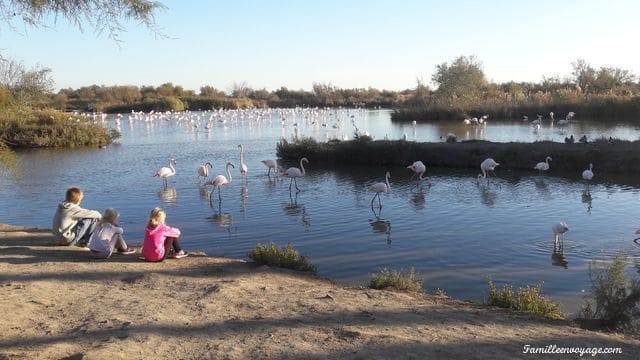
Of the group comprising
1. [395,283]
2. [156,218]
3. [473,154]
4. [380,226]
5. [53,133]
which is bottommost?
[380,226]

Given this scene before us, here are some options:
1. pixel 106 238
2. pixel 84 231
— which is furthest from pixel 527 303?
pixel 84 231

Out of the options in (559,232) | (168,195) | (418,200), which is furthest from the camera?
(168,195)

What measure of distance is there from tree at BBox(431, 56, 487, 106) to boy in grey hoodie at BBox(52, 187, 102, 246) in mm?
45885

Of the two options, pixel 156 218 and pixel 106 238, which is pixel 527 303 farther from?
pixel 106 238

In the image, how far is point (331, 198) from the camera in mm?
16906

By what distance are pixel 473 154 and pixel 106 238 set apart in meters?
16.3

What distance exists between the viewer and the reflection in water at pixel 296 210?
1407 cm

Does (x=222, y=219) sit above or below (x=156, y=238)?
below

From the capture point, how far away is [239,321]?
244 inches

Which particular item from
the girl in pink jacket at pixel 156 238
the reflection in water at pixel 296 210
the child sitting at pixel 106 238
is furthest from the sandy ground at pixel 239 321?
the reflection in water at pixel 296 210

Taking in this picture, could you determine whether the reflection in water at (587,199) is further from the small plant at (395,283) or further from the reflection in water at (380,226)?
the small plant at (395,283)

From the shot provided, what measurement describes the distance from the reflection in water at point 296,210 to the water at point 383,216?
0.03 meters

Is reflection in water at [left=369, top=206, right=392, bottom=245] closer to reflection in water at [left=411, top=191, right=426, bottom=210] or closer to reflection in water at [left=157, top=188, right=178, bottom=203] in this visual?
reflection in water at [left=411, top=191, right=426, bottom=210]

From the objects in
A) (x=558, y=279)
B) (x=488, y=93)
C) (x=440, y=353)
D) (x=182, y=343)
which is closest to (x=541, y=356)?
(x=440, y=353)
